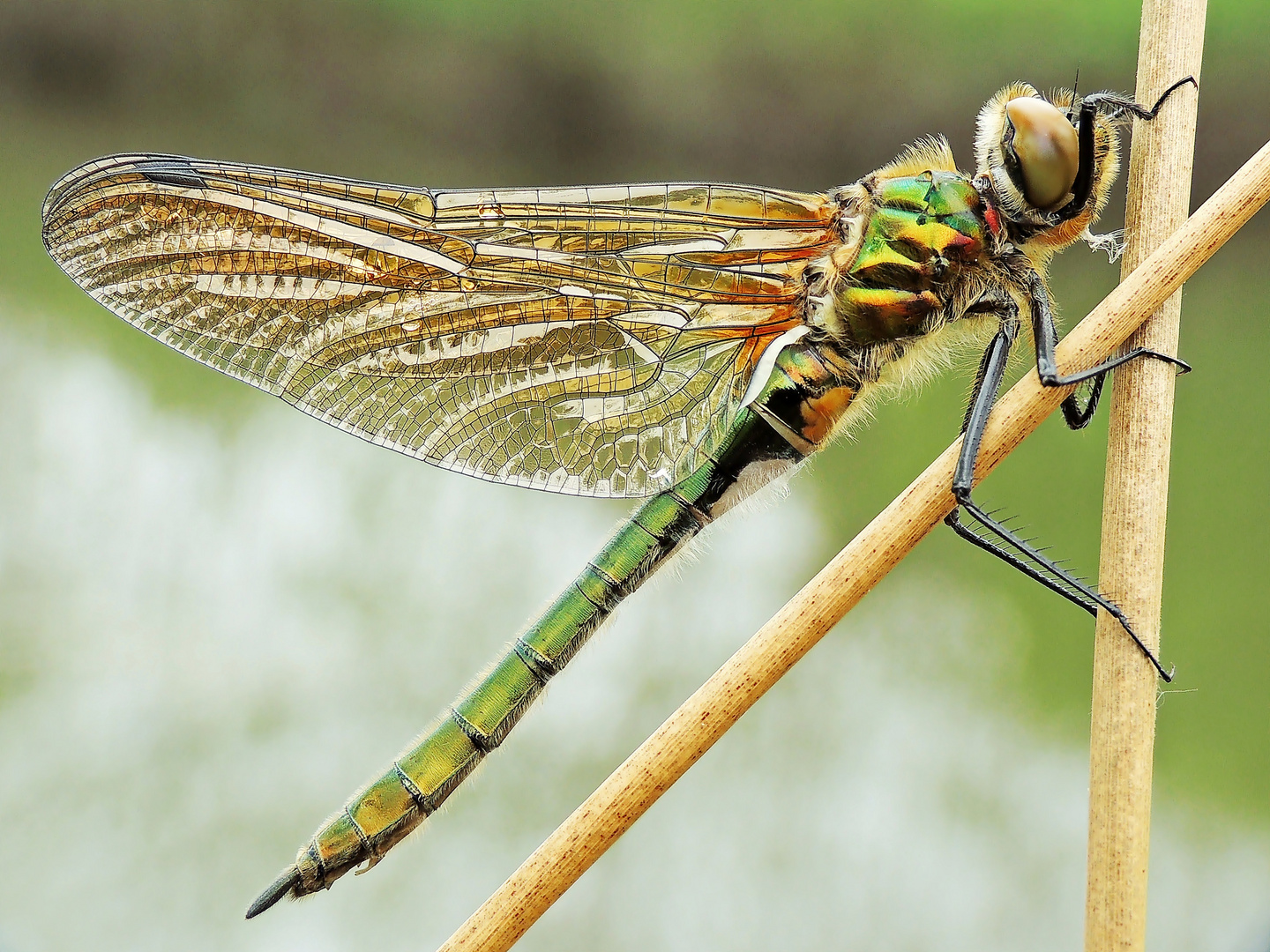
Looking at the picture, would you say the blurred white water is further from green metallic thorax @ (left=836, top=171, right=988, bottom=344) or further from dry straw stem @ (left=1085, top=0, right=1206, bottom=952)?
dry straw stem @ (left=1085, top=0, right=1206, bottom=952)

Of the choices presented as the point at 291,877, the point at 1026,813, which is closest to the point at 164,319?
the point at 291,877

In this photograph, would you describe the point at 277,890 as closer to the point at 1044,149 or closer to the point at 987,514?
the point at 987,514

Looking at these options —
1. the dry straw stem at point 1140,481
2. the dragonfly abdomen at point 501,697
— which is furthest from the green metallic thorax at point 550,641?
the dry straw stem at point 1140,481

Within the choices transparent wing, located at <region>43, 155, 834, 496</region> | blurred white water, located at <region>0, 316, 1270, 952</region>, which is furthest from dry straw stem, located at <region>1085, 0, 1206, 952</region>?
blurred white water, located at <region>0, 316, 1270, 952</region>

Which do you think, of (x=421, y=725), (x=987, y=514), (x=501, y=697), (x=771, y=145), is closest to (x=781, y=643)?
(x=987, y=514)

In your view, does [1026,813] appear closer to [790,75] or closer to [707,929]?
[707,929]
